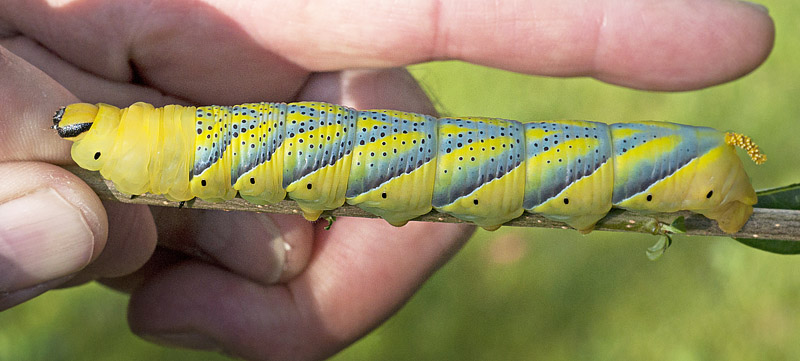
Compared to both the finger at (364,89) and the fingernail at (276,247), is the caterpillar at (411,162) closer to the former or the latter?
the finger at (364,89)

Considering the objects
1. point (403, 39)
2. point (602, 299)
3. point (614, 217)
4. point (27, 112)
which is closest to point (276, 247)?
point (403, 39)

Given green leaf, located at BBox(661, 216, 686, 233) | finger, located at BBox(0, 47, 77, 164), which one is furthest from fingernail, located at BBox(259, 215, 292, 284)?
green leaf, located at BBox(661, 216, 686, 233)

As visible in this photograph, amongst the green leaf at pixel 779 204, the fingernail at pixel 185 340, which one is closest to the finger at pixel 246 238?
the fingernail at pixel 185 340

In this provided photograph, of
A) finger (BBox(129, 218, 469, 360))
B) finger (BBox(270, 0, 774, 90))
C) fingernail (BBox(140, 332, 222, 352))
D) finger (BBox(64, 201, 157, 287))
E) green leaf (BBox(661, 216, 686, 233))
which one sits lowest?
fingernail (BBox(140, 332, 222, 352))

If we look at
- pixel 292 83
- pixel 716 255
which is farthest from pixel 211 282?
pixel 716 255

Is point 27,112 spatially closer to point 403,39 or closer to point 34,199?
point 34,199

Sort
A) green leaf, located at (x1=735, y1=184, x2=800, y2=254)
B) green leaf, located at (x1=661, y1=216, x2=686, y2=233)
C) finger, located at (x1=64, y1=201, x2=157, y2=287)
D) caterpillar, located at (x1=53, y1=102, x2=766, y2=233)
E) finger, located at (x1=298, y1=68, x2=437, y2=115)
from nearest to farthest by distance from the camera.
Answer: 1. caterpillar, located at (x1=53, y1=102, x2=766, y2=233)
2. green leaf, located at (x1=661, y1=216, x2=686, y2=233)
3. green leaf, located at (x1=735, y1=184, x2=800, y2=254)
4. finger, located at (x1=64, y1=201, x2=157, y2=287)
5. finger, located at (x1=298, y1=68, x2=437, y2=115)

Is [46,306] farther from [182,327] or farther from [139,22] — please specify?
[139,22]

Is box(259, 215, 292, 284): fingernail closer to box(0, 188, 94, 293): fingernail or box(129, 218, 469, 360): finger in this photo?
box(129, 218, 469, 360): finger
